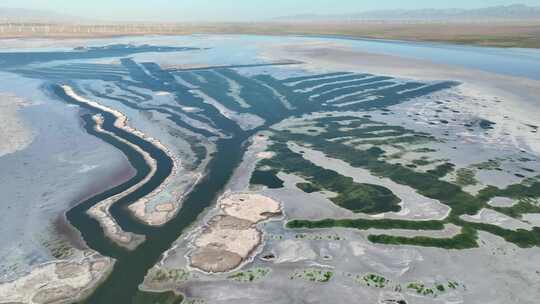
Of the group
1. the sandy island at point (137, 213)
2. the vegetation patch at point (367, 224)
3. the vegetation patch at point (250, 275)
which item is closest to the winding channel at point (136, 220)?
the sandy island at point (137, 213)

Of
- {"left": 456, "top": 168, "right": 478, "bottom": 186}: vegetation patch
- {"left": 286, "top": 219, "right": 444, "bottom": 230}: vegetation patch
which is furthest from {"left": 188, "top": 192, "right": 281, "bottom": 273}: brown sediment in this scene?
{"left": 456, "top": 168, "right": 478, "bottom": 186}: vegetation patch

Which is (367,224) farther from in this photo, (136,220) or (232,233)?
(136,220)

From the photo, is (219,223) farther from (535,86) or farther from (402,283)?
(535,86)

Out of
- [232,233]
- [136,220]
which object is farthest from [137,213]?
[232,233]

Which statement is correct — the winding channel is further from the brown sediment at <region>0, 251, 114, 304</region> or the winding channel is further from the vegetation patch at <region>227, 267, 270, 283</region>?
the vegetation patch at <region>227, 267, 270, 283</region>

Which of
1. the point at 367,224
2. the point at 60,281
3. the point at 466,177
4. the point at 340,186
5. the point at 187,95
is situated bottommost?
the point at 60,281
